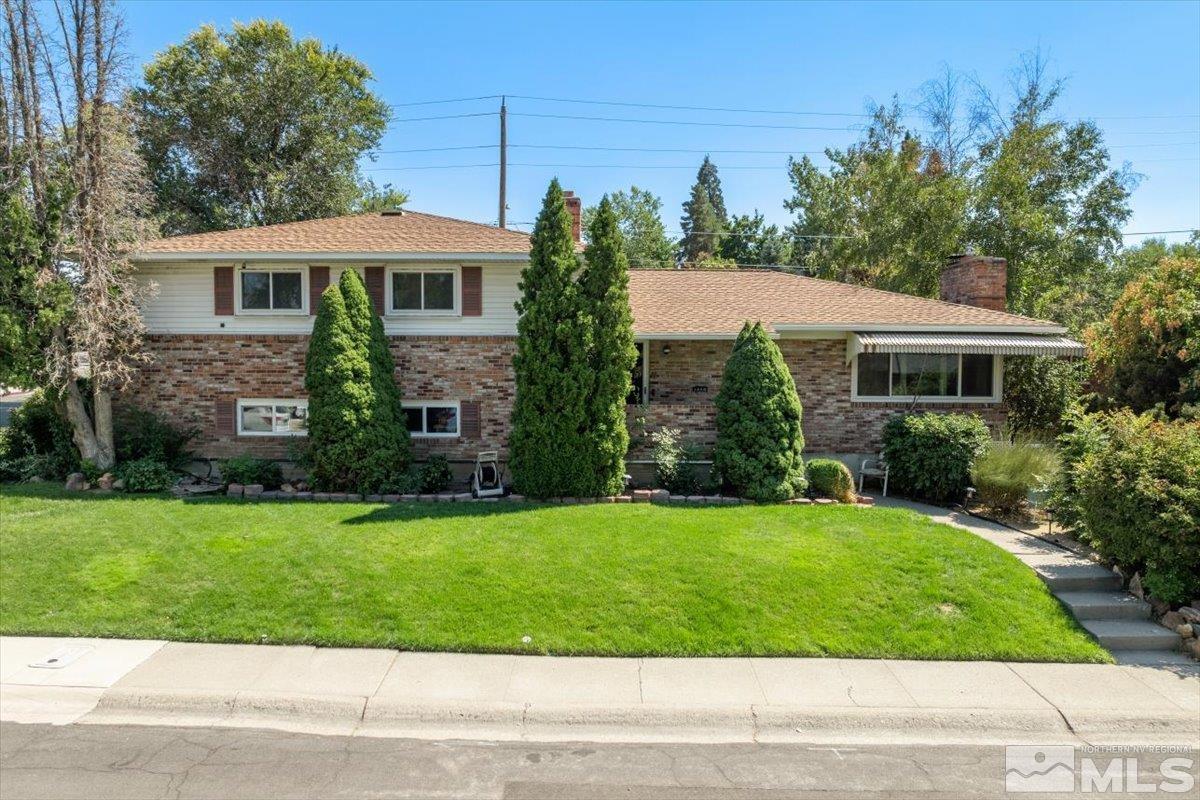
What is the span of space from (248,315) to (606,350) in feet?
21.8

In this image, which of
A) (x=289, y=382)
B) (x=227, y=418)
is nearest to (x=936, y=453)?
(x=289, y=382)

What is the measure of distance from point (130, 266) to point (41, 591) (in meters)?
6.90

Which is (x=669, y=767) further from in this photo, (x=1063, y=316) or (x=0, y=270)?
(x=1063, y=316)

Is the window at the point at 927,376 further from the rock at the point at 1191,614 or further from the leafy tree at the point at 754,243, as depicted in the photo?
the leafy tree at the point at 754,243

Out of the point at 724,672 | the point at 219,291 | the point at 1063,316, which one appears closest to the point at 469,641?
the point at 724,672

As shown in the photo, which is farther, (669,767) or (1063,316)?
(1063,316)

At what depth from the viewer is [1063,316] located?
22.5 metres

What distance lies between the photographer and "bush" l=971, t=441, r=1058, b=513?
452 inches

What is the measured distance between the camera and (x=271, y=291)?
13352mm

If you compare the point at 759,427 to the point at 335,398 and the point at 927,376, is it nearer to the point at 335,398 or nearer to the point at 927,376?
the point at 927,376

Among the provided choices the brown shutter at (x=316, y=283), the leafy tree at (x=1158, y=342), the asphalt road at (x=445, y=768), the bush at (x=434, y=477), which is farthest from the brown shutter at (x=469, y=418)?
the leafy tree at (x=1158, y=342)

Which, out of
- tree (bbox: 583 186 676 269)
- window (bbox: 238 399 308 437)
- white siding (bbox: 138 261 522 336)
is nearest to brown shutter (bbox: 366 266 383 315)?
white siding (bbox: 138 261 522 336)

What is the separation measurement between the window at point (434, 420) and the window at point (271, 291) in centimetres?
276

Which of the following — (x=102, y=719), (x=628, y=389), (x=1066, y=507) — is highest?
(x=628, y=389)
